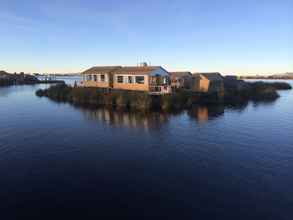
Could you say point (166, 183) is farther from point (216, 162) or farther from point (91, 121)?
point (91, 121)

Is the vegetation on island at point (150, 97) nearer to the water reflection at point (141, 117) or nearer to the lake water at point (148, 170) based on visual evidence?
the water reflection at point (141, 117)

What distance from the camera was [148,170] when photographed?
12.5 metres

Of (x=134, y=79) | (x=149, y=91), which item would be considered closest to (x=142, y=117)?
(x=149, y=91)

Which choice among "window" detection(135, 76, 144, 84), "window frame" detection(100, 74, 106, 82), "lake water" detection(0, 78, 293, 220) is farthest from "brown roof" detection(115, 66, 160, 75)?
"lake water" detection(0, 78, 293, 220)

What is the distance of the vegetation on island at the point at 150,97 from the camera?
109 feet

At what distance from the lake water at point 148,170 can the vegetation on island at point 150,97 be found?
10284mm

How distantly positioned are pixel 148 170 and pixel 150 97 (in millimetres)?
21548

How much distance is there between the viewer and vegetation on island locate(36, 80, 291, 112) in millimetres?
33125

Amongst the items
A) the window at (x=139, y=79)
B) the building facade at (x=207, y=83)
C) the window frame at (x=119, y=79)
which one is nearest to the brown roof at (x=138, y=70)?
the window at (x=139, y=79)

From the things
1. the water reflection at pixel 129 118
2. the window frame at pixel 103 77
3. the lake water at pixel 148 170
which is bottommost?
the lake water at pixel 148 170

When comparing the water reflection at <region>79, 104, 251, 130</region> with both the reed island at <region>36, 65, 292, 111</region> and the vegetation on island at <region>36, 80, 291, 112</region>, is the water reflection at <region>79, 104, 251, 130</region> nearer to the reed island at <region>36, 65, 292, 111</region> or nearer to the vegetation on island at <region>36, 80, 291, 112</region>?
the vegetation on island at <region>36, 80, 291, 112</region>

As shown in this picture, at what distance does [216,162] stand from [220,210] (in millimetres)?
4905

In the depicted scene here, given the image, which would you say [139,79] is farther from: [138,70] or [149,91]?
[149,91]

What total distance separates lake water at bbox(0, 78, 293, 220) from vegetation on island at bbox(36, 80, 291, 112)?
1028cm
